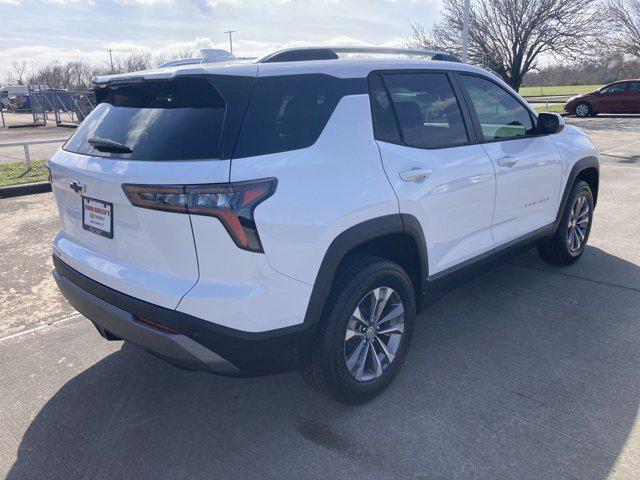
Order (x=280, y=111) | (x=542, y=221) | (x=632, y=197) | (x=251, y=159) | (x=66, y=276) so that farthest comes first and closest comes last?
1. (x=632, y=197)
2. (x=542, y=221)
3. (x=66, y=276)
4. (x=280, y=111)
5. (x=251, y=159)

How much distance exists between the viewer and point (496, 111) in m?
3.95

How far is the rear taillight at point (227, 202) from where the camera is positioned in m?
2.21

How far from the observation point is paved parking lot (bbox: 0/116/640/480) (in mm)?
2516

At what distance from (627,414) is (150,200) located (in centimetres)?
264

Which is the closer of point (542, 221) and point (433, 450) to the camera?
point (433, 450)

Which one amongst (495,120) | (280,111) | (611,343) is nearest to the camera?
(280,111)

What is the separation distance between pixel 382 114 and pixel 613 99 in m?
24.0

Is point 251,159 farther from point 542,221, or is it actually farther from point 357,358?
point 542,221

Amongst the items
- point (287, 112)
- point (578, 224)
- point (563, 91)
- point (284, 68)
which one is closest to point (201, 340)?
→ point (287, 112)

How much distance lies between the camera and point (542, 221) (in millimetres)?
4359

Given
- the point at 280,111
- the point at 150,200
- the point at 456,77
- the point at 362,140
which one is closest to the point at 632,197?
the point at 456,77

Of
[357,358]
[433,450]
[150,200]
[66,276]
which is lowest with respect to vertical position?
[433,450]

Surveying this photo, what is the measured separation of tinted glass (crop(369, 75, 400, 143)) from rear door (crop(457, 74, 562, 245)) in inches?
36.0

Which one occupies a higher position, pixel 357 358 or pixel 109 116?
pixel 109 116
